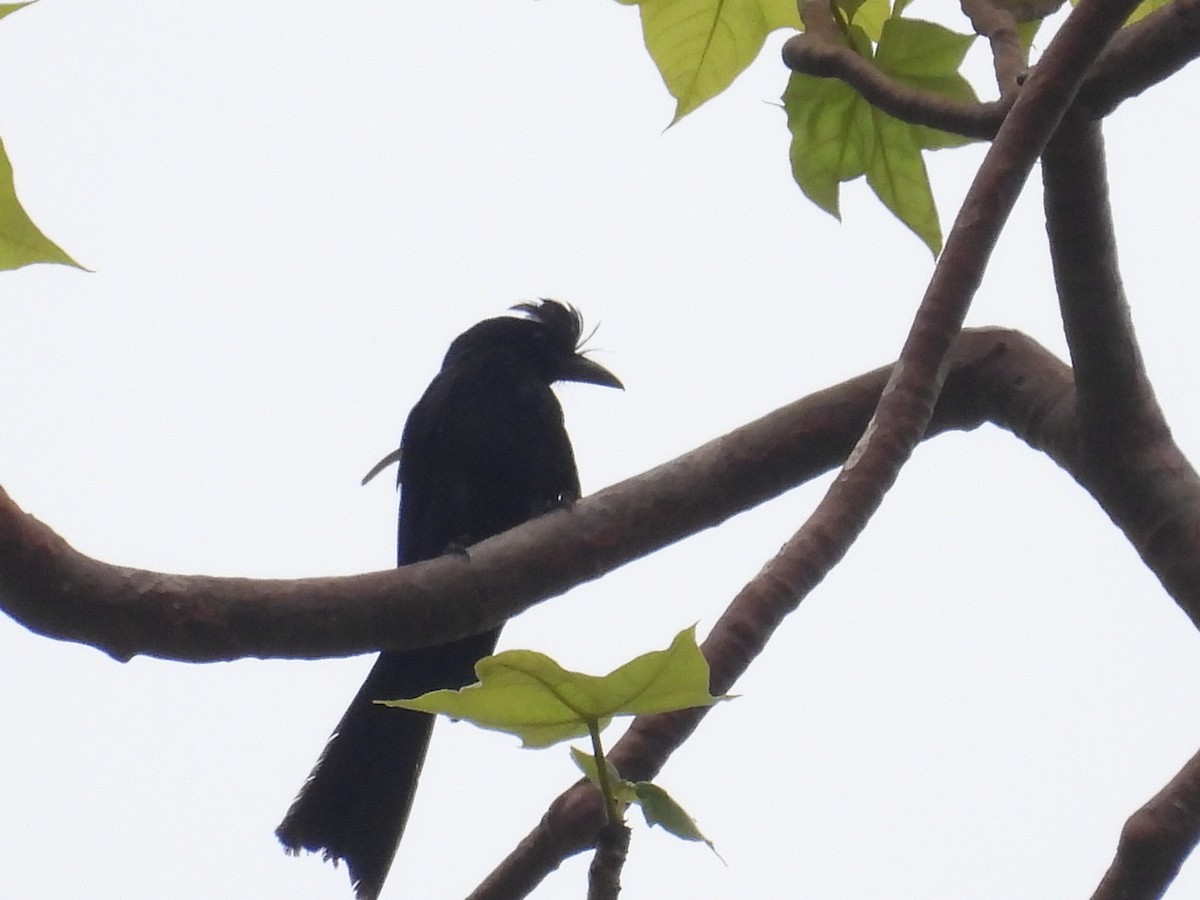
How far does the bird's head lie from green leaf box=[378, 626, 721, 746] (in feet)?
10.8

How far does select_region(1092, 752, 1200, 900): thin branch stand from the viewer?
A: 48.2 inches

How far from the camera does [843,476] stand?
1385 mm

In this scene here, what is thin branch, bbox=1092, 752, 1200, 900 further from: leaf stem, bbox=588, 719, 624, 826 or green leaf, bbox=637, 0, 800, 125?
green leaf, bbox=637, 0, 800, 125

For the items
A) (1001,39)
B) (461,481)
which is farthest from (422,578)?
(461,481)

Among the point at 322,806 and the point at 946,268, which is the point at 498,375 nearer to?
the point at 322,806

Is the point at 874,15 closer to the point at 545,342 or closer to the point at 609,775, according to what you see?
the point at 609,775

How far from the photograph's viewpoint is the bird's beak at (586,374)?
14.5ft

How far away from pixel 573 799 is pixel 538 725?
117 millimetres

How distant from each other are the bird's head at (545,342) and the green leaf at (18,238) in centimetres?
294

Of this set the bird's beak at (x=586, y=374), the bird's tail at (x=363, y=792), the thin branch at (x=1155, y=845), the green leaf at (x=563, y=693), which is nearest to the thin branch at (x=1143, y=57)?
the thin branch at (x=1155, y=845)

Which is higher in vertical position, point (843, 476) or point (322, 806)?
point (322, 806)

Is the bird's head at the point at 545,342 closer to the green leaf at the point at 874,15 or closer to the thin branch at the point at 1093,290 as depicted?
the green leaf at the point at 874,15

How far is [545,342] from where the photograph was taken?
174 inches

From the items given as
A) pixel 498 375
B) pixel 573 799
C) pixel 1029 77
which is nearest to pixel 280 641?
pixel 573 799
